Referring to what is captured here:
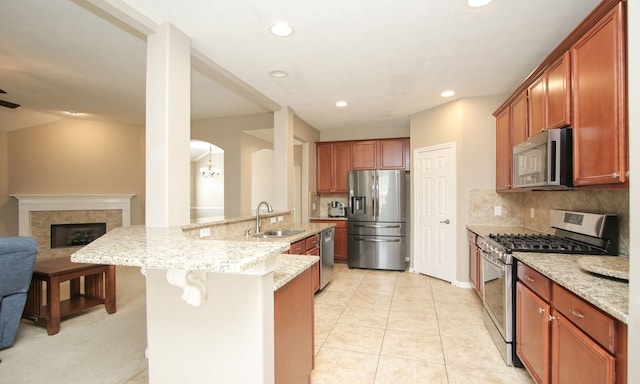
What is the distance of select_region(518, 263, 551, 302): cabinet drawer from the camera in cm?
168

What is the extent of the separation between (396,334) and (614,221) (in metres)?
1.82

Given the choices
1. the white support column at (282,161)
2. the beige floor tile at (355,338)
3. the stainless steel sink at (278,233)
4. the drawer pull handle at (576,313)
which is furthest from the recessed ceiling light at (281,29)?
the beige floor tile at (355,338)

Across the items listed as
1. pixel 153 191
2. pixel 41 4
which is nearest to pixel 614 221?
pixel 153 191

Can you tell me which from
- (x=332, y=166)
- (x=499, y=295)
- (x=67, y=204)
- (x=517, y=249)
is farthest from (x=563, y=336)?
(x=67, y=204)

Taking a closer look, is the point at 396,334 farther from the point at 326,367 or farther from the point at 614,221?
the point at 614,221

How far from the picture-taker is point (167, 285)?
4.63ft

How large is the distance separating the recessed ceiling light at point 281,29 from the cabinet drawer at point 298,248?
195 cm

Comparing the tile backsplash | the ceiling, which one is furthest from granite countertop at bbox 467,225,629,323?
the ceiling

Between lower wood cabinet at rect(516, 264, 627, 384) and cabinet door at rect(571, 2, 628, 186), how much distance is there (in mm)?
686

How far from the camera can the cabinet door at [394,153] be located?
533cm

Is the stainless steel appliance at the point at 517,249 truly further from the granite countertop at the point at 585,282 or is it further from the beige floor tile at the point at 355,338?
the beige floor tile at the point at 355,338

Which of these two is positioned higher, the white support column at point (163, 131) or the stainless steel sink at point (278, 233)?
the white support column at point (163, 131)

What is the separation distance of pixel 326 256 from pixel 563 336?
2791 mm

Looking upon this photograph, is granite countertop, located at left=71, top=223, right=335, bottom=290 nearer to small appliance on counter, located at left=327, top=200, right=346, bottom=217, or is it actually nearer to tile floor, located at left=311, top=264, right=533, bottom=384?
tile floor, located at left=311, top=264, right=533, bottom=384
